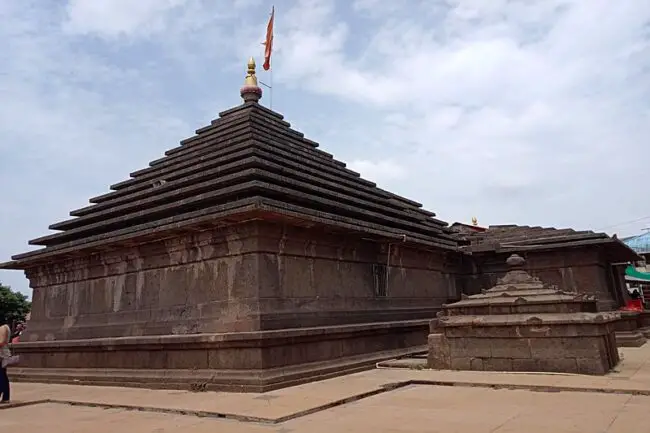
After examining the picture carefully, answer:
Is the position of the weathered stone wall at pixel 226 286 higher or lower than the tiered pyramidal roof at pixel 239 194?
lower

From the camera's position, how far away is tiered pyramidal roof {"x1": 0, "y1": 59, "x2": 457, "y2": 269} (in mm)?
10953

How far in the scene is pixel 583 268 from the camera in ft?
55.6

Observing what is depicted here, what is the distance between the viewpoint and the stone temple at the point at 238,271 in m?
10.2

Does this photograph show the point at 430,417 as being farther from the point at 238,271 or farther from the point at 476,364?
the point at 238,271

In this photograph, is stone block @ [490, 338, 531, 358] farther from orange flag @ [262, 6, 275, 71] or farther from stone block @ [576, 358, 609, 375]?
orange flag @ [262, 6, 275, 71]

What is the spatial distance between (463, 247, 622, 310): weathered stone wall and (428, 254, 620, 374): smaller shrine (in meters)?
6.88

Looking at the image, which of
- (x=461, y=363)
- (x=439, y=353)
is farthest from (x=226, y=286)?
(x=461, y=363)

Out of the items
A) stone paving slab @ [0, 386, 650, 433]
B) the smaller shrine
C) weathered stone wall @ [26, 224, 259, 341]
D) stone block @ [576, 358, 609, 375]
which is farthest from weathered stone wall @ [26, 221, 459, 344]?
stone block @ [576, 358, 609, 375]

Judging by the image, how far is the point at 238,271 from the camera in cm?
1044

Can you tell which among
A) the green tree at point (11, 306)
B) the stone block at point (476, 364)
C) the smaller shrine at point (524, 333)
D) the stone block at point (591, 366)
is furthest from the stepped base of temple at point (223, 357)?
the green tree at point (11, 306)

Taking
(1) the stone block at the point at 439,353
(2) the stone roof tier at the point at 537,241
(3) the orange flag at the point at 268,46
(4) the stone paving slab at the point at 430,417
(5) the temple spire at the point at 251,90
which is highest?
(3) the orange flag at the point at 268,46

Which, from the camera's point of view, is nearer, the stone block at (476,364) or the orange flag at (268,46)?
the stone block at (476,364)

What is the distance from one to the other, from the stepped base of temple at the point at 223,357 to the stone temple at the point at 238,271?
0.11ft

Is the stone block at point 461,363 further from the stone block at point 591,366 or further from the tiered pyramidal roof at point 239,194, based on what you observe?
the tiered pyramidal roof at point 239,194
